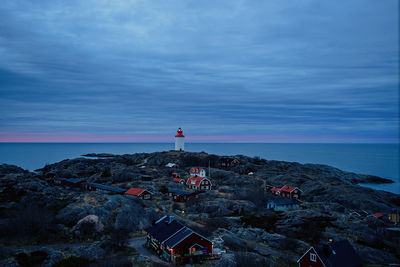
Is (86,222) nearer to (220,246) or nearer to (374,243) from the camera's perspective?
(220,246)

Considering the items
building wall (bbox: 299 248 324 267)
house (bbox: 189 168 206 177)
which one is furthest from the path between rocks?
house (bbox: 189 168 206 177)

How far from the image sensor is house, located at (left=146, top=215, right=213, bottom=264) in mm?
28125

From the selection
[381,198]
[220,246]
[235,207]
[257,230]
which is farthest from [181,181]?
[381,198]

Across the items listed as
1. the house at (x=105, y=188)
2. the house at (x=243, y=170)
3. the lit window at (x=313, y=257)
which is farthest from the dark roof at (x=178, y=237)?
the house at (x=243, y=170)

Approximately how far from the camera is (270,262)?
27609 millimetres

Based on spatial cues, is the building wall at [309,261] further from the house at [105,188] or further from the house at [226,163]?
the house at [226,163]

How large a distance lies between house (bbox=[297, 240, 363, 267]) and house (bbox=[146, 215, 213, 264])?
34.4ft

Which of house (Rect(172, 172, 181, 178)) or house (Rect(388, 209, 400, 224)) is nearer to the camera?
house (Rect(388, 209, 400, 224))

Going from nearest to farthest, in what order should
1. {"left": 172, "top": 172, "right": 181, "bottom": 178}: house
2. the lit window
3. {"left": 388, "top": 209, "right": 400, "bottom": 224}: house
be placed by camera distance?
the lit window
{"left": 388, "top": 209, "right": 400, "bottom": 224}: house
{"left": 172, "top": 172, "right": 181, "bottom": 178}: house

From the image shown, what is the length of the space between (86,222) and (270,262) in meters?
23.7

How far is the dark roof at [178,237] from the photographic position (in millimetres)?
28209

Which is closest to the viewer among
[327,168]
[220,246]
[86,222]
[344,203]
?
[220,246]

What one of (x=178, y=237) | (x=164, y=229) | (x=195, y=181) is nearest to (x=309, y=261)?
(x=178, y=237)

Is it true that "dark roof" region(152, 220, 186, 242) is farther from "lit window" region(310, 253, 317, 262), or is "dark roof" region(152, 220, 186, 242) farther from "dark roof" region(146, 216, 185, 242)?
"lit window" region(310, 253, 317, 262)
